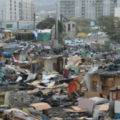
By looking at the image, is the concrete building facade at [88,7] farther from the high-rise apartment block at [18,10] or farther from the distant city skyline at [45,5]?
the distant city skyline at [45,5]

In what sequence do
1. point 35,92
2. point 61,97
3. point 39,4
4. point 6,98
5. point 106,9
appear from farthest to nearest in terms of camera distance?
point 39,4 < point 106,9 < point 35,92 < point 61,97 < point 6,98

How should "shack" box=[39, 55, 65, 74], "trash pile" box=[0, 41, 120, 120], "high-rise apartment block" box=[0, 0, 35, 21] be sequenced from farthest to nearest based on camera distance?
"high-rise apartment block" box=[0, 0, 35, 21]
"shack" box=[39, 55, 65, 74]
"trash pile" box=[0, 41, 120, 120]

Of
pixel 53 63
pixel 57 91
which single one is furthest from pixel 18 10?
pixel 57 91

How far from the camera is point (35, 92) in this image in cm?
912

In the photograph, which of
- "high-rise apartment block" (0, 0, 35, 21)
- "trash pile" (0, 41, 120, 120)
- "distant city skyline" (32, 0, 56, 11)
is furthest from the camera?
"distant city skyline" (32, 0, 56, 11)

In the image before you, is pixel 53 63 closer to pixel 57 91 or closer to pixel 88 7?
pixel 57 91

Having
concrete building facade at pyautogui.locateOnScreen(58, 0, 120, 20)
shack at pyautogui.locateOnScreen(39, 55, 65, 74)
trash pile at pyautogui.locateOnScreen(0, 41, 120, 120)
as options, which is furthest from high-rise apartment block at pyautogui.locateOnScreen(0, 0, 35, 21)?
shack at pyautogui.locateOnScreen(39, 55, 65, 74)

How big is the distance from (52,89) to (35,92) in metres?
0.46

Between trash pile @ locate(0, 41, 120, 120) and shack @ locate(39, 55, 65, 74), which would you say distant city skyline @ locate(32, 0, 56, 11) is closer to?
trash pile @ locate(0, 41, 120, 120)

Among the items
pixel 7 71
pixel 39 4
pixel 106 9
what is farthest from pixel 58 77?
pixel 39 4

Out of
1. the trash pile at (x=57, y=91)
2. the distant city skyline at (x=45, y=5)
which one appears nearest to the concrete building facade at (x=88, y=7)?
the distant city skyline at (x=45, y=5)

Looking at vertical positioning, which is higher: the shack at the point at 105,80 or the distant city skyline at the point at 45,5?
the distant city skyline at the point at 45,5

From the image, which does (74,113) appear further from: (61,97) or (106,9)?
(106,9)

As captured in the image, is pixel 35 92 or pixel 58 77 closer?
pixel 35 92
